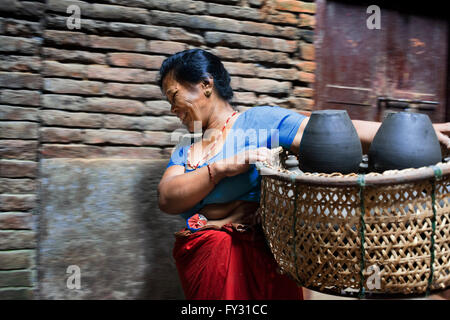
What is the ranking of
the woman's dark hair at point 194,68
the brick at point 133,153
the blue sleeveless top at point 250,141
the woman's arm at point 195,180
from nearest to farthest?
the woman's arm at point 195,180
the blue sleeveless top at point 250,141
the woman's dark hair at point 194,68
the brick at point 133,153

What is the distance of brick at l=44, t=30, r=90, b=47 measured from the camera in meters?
2.19

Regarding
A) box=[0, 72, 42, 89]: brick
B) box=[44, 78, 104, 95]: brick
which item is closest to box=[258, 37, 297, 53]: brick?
box=[44, 78, 104, 95]: brick

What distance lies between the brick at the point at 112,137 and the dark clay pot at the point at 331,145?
125 cm

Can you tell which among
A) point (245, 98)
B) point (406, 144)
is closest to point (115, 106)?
point (245, 98)

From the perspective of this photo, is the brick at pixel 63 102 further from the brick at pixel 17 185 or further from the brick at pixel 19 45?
the brick at pixel 17 185

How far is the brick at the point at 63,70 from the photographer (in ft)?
7.21

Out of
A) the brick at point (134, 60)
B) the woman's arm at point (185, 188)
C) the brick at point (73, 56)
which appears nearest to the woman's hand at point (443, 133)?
the woman's arm at point (185, 188)

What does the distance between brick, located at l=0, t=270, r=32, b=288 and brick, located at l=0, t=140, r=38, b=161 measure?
0.67 m

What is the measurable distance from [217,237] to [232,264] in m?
0.13

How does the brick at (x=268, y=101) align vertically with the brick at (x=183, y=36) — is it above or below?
below

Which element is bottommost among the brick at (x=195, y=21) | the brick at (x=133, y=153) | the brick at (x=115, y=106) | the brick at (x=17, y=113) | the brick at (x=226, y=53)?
the brick at (x=133, y=153)

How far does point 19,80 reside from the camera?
2.14 metres

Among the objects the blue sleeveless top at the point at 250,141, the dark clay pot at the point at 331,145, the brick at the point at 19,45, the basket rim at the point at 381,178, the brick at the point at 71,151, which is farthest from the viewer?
the brick at the point at 71,151

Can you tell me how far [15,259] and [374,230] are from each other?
201cm
